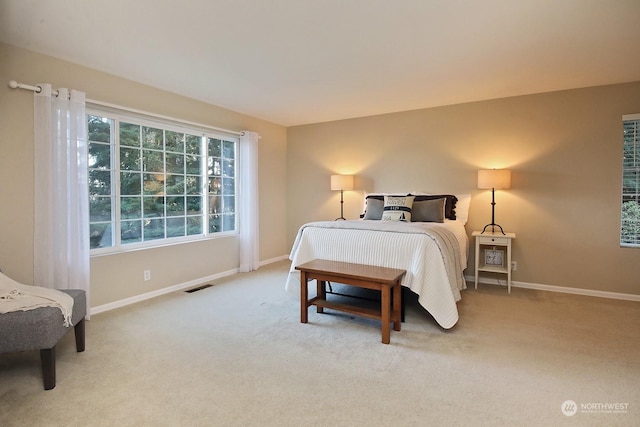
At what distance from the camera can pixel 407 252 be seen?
2.94m

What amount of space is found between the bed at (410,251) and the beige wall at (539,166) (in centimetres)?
83

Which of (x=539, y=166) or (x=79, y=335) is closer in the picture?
(x=79, y=335)

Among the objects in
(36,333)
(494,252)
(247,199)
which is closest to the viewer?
(36,333)

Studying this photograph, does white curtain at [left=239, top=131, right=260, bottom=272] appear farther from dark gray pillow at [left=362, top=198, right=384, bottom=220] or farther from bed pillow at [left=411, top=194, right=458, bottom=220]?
bed pillow at [left=411, top=194, right=458, bottom=220]

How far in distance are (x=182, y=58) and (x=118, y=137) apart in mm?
1129

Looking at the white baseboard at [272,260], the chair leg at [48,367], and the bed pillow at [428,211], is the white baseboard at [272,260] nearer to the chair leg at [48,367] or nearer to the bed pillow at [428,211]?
the bed pillow at [428,211]

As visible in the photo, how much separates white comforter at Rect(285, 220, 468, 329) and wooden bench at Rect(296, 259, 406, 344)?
133 mm

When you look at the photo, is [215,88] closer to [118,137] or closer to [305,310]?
[118,137]

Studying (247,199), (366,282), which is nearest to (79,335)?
(366,282)

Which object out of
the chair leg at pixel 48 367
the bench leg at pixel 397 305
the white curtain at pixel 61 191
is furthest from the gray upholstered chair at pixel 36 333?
the bench leg at pixel 397 305

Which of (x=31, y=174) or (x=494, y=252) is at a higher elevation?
(x=31, y=174)

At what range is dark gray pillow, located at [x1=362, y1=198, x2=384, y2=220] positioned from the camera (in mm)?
4438

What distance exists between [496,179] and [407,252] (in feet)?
5.87

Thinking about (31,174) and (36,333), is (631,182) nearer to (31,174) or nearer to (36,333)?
(36,333)
